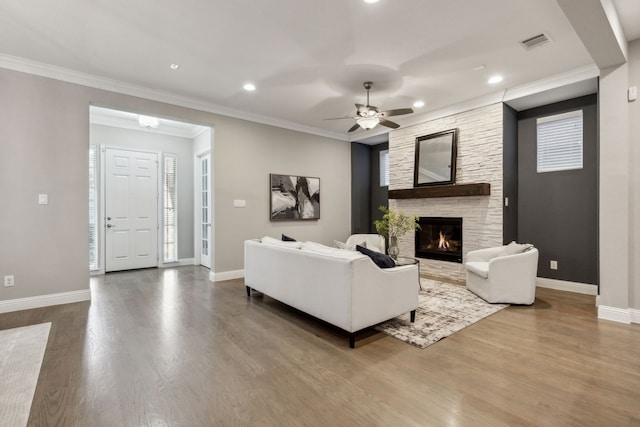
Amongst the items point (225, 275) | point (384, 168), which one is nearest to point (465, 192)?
point (384, 168)

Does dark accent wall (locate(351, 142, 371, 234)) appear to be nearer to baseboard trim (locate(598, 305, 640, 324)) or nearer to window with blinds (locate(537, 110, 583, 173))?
window with blinds (locate(537, 110, 583, 173))

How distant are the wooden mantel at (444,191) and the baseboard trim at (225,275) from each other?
3280 millimetres

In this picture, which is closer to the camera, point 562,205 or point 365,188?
point 562,205

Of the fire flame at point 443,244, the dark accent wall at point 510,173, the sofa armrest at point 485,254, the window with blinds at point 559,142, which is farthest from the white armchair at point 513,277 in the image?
the window with blinds at point 559,142

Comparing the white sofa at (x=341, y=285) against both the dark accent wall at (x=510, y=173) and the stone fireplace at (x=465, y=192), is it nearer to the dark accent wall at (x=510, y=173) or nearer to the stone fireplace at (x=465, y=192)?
the stone fireplace at (x=465, y=192)

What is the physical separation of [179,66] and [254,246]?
2417mm

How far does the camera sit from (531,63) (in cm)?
367

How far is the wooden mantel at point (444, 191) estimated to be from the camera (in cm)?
463

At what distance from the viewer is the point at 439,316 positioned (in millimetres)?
3334

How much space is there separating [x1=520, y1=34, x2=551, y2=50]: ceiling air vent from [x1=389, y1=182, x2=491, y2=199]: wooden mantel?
196 centimetres

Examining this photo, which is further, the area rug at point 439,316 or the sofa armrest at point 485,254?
the sofa armrest at point 485,254

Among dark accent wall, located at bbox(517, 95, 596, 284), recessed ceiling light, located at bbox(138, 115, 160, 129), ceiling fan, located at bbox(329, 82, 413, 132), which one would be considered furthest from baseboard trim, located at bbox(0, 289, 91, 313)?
dark accent wall, located at bbox(517, 95, 596, 284)

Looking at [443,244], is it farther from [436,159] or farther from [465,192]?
[436,159]

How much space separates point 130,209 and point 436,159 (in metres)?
5.97
